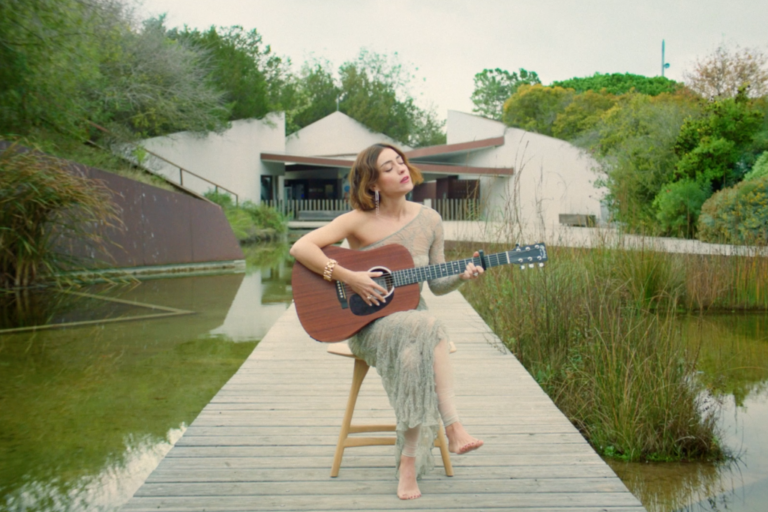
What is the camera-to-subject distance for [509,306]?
15.5ft

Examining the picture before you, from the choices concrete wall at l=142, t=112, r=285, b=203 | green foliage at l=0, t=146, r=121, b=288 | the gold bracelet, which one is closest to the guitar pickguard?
the gold bracelet

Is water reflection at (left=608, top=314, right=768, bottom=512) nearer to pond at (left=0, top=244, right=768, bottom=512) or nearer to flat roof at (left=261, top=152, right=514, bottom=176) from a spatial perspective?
pond at (left=0, top=244, right=768, bottom=512)

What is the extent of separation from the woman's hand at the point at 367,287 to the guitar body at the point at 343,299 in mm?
35

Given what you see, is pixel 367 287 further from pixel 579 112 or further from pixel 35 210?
pixel 579 112

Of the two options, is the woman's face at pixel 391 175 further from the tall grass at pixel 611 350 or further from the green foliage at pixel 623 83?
the green foliage at pixel 623 83

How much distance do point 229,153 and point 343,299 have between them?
886 inches

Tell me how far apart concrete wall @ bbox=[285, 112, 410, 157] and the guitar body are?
2917 cm

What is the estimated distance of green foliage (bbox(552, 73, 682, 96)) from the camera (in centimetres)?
4216

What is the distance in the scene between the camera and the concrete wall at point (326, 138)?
31.8 meters

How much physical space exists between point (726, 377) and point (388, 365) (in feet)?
10.4

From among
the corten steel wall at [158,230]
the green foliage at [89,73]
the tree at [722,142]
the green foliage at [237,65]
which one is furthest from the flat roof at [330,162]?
the corten steel wall at [158,230]

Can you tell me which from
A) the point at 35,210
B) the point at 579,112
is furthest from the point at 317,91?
the point at 35,210

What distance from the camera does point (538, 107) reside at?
36875 mm

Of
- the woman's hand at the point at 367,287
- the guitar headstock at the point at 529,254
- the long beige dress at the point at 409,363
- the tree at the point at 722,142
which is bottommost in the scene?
the long beige dress at the point at 409,363
